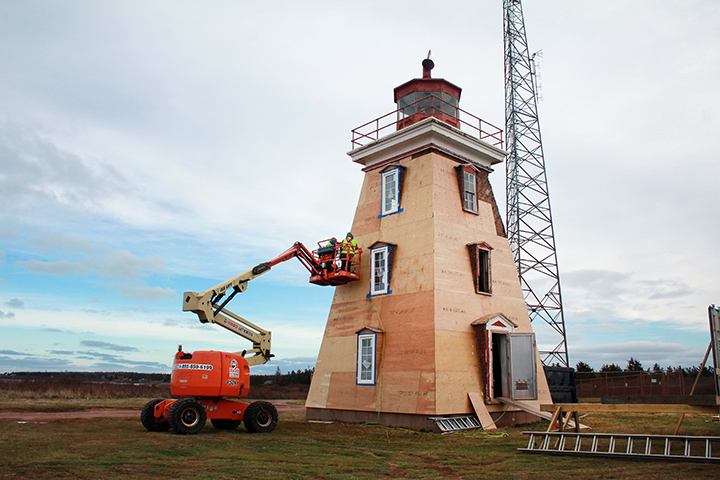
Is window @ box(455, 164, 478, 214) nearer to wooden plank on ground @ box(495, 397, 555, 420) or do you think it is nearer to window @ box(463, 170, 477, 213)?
window @ box(463, 170, 477, 213)

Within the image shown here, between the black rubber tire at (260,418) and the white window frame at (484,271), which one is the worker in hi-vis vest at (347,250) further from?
the black rubber tire at (260,418)

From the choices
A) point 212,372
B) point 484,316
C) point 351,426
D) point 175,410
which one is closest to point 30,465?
point 175,410

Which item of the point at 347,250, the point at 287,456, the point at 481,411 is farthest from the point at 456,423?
the point at 347,250

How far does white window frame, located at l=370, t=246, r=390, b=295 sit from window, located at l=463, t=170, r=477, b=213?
3497mm

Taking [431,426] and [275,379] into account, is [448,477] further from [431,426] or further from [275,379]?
[275,379]

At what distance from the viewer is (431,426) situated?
14.9 meters

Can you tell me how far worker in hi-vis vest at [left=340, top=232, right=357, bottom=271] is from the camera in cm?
1858

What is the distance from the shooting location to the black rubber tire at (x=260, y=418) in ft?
45.9

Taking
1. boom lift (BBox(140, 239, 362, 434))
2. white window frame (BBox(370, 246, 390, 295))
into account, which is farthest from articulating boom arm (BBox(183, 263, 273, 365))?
white window frame (BBox(370, 246, 390, 295))

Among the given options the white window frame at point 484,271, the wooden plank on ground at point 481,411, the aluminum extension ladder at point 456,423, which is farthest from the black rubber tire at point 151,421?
the white window frame at point 484,271

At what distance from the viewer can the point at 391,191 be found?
63.4ft

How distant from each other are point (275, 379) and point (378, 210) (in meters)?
37.8

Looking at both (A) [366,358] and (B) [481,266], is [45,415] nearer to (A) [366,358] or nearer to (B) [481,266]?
(A) [366,358]

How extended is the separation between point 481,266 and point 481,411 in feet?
16.9
